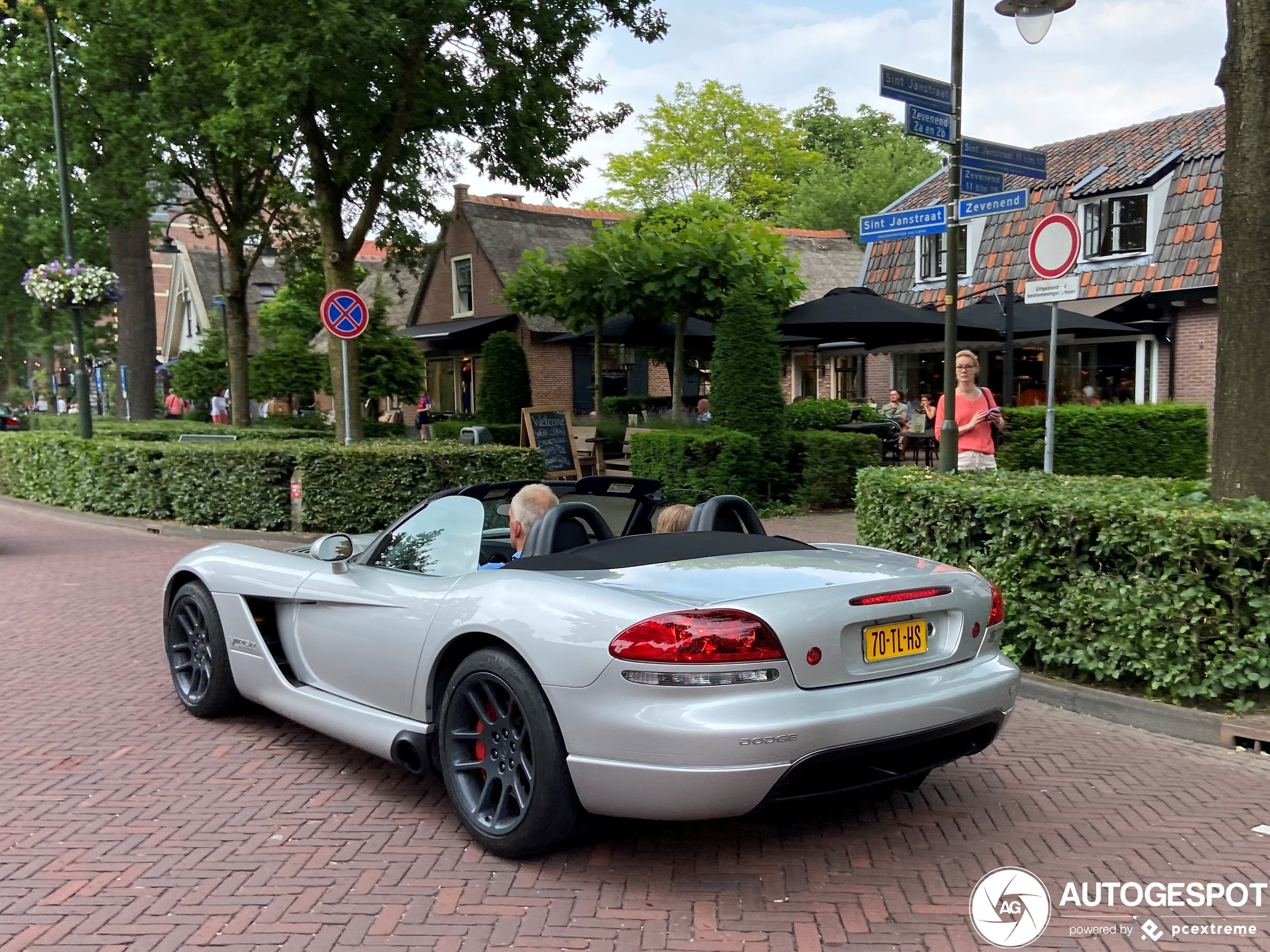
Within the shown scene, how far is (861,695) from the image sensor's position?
332 centimetres

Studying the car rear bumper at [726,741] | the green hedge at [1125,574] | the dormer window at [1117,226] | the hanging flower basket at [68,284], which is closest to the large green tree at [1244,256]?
the green hedge at [1125,574]

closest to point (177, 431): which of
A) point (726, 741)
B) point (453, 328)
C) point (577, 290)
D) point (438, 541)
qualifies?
point (577, 290)

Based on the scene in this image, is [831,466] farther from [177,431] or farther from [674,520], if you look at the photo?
[177,431]

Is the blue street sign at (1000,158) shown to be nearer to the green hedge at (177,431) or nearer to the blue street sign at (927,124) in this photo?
the blue street sign at (927,124)

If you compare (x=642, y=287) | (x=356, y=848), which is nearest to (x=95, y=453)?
(x=642, y=287)

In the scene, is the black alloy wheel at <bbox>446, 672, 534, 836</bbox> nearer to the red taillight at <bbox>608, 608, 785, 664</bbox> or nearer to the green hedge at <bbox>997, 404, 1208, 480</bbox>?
the red taillight at <bbox>608, 608, 785, 664</bbox>

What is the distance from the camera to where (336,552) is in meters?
4.64

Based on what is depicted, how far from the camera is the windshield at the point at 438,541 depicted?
4.18m

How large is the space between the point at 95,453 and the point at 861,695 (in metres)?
14.9

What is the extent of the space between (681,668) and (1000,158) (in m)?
8.45

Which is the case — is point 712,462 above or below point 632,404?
below

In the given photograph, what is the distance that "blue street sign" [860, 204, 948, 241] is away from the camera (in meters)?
9.45

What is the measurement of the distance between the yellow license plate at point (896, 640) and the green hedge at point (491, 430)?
50.4ft

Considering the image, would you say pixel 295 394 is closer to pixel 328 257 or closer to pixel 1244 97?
pixel 328 257
